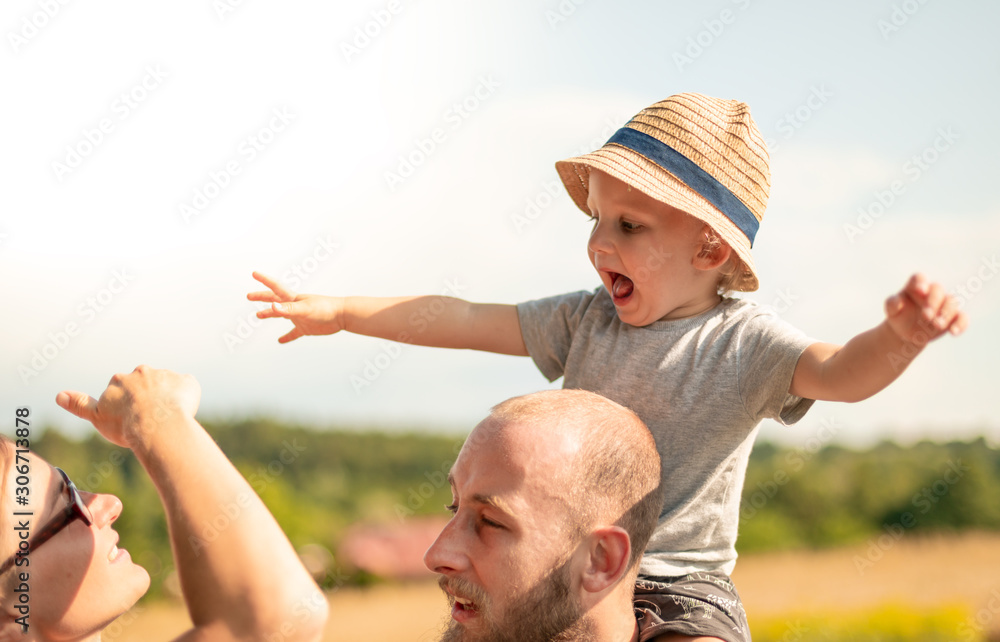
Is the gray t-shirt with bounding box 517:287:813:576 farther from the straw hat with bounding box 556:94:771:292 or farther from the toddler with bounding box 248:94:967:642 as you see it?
the straw hat with bounding box 556:94:771:292

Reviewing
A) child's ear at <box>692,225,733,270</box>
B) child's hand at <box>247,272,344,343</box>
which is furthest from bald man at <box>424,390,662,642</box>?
child's hand at <box>247,272,344,343</box>

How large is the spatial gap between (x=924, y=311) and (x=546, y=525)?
3.77ft

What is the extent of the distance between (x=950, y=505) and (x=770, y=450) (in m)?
3.48

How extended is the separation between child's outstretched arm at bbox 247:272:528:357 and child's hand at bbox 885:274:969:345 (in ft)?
4.91

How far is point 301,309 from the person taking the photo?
3.29m

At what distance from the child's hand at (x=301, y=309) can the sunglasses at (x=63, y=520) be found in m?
1.14

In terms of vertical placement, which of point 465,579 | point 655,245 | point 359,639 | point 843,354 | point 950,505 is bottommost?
point 359,639

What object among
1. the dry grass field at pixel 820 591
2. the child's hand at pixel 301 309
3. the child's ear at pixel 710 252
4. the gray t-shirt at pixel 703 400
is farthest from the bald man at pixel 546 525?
the dry grass field at pixel 820 591

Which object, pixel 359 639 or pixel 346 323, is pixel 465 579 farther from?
pixel 359 639

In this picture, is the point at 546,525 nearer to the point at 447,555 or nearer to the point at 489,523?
the point at 489,523

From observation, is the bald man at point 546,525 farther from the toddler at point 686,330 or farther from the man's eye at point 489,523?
the toddler at point 686,330

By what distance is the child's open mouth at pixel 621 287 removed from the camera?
10.1 ft

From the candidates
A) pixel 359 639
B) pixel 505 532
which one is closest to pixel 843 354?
pixel 505 532

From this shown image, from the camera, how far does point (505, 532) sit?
98.0 inches
